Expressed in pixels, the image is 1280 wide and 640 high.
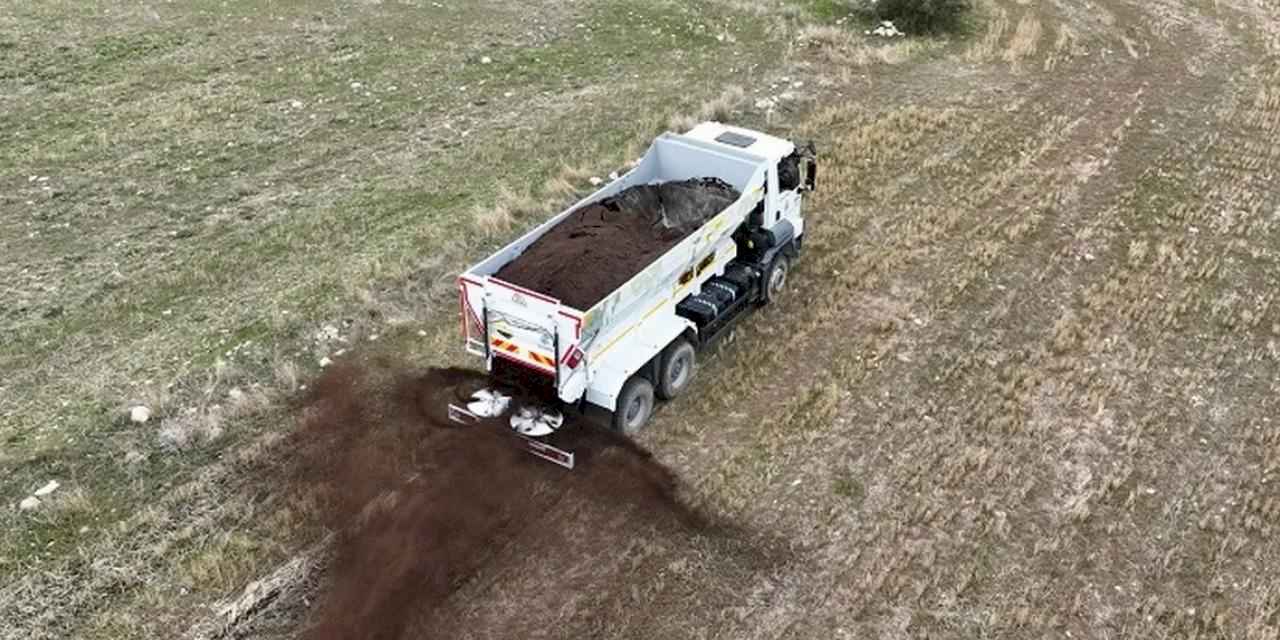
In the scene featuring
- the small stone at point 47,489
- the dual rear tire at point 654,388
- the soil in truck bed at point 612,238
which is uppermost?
the soil in truck bed at point 612,238

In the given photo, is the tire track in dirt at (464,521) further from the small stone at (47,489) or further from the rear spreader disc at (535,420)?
the small stone at (47,489)

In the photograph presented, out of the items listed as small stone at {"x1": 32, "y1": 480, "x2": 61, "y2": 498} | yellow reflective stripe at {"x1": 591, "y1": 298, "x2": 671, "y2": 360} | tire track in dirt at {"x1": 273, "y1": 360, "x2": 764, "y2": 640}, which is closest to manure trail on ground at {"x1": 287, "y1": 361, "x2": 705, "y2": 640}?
tire track in dirt at {"x1": 273, "y1": 360, "x2": 764, "y2": 640}

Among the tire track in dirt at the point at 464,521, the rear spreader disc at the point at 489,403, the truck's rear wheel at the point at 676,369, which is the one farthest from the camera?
the truck's rear wheel at the point at 676,369

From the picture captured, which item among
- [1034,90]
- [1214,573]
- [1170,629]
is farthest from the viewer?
[1034,90]

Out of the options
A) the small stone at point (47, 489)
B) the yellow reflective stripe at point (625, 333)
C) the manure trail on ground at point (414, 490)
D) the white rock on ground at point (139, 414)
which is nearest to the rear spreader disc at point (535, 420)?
the manure trail on ground at point (414, 490)

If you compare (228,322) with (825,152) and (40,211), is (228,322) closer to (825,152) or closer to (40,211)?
(40,211)

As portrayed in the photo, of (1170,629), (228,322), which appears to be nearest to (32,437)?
(228,322)

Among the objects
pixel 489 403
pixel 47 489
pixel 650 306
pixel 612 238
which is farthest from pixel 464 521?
pixel 47 489
